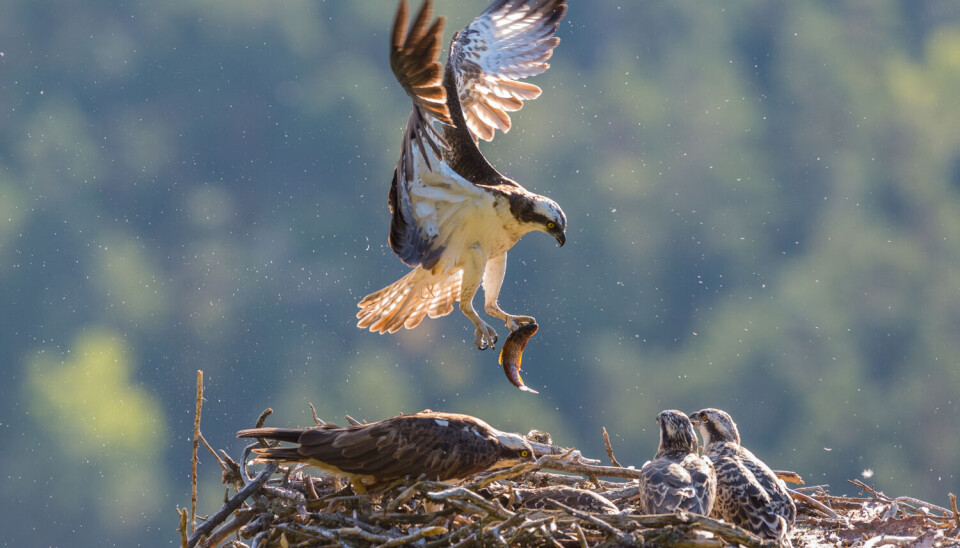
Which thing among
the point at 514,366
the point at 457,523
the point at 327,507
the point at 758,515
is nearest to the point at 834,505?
the point at 758,515

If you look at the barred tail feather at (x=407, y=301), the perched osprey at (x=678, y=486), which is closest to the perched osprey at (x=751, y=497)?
the perched osprey at (x=678, y=486)

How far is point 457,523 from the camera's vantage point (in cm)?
302

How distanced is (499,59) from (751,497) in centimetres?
260

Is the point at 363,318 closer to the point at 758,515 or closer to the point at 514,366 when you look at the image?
the point at 514,366

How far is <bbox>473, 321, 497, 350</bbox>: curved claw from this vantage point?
3.87 meters

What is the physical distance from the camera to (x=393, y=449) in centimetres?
311

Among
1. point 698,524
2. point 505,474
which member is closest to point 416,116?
point 505,474

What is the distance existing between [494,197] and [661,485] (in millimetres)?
1351

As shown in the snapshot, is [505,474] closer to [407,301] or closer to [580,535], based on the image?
[580,535]

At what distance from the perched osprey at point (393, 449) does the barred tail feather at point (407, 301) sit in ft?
3.51

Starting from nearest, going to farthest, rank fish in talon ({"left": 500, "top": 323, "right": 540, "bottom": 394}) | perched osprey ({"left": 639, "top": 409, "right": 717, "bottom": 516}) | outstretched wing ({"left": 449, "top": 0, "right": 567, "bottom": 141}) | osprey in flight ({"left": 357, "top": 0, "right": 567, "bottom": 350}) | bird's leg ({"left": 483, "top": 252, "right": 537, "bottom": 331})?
perched osprey ({"left": 639, "top": 409, "right": 717, "bottom": 516}) < osprey in flight ({"left": 357, "top": 0, "right": 567, "bottom": 350}) < fish in talon ({"left": 500, "top": 323, "right": 540, "bottom": 394}) < bird's leg ({"left": 483, "top": 252, "right": 537, "bottom": 331}) < outstretched wing ({"left": 449, "top": 0, "right": 567, "bottom": 141})

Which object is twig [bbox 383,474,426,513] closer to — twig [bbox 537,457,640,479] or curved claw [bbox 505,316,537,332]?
twig [bbox 537,457,640,479]

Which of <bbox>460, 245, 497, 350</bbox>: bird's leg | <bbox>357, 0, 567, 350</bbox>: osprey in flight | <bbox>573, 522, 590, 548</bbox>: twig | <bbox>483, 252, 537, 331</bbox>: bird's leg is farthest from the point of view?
<bbox>483, 252, 537, 331</bbox>: bird's leg

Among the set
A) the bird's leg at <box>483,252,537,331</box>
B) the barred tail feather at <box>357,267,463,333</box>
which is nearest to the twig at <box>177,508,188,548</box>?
the barred tail feather at <box>357,267,463,333</box>
